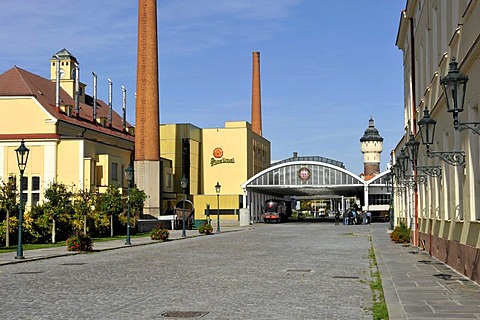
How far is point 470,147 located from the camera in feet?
49.0

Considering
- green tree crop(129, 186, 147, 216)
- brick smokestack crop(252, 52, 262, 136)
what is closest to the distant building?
green tree crop(129, 186, 147, 216)

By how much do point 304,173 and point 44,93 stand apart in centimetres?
2903

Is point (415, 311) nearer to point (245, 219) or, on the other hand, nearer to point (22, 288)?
point (22, 288)

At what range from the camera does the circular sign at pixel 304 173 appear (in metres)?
76.3

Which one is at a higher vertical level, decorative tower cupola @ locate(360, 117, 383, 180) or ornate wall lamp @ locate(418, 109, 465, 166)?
decorative tower cupola @ locate(360, 117, 383, 180)

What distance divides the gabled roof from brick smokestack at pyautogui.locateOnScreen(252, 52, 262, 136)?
837 inches

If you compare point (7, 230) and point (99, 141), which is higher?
point (99, 141)

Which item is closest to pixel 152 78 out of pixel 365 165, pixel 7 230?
pixel 7 230

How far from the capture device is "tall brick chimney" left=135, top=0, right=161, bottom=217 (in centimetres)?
6069

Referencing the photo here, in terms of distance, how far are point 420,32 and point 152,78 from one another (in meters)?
38.9

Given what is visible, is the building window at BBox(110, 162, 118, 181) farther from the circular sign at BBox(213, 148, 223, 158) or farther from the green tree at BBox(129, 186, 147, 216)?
the circular sign at BBox(213, 148, 223, 158)

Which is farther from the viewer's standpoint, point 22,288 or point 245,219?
point 245,219

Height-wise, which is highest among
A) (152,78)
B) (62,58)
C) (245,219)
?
(62,58)

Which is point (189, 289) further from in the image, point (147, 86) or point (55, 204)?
point (147, 86)
